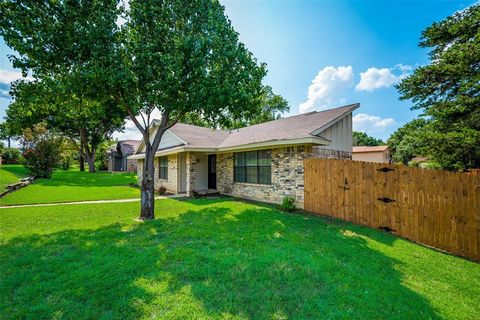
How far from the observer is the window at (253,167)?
34.0ft

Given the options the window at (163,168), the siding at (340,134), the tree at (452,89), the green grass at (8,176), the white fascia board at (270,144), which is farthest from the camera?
the window at (163,168)

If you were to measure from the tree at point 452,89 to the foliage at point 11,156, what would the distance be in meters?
43.1

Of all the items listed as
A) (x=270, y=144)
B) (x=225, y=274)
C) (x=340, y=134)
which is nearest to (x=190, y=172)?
(x=270, y=144)

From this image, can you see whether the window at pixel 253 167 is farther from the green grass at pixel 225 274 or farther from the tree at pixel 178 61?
the green grass at pixel 225 274

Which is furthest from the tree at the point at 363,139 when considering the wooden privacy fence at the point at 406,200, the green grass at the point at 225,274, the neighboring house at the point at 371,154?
the green grass at the point at 225,274

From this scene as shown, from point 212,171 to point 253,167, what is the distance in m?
3.96

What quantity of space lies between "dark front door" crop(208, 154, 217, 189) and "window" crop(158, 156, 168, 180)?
3334 mm

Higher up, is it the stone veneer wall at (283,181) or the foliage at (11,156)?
the foliage at (11,156)

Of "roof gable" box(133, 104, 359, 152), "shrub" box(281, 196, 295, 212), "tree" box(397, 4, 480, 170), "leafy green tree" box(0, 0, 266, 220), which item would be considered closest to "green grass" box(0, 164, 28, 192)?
"roof gable" box(133, 104, 359, 152)

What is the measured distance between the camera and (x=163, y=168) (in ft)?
51.9

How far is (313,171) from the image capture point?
827cm

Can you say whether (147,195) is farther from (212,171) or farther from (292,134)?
(212,171)

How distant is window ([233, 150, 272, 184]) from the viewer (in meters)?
10.4

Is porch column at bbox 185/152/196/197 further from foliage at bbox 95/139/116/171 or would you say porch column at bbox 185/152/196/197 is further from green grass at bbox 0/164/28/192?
foliage at bbox 95/139/116/171
